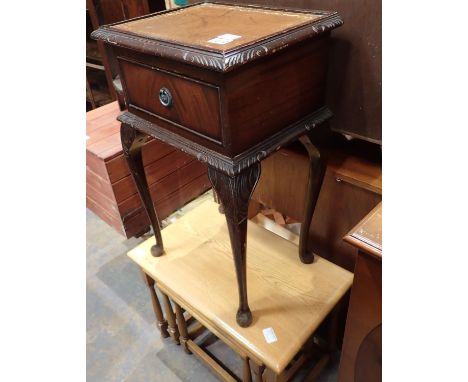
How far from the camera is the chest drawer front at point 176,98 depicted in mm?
659

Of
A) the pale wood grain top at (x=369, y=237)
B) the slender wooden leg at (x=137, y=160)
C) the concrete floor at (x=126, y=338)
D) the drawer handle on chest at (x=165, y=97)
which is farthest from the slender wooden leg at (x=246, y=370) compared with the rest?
the drawer handle on chest at (x=165, y=97)

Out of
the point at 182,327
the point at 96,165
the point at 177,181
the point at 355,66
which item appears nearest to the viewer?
the point at 355,66

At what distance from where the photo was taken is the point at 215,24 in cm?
75

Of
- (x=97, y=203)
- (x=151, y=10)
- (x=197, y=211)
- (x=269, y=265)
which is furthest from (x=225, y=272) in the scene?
(x=151, y=10)

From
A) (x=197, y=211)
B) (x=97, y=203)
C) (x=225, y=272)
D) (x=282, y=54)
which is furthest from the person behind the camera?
(x=97, y=203)

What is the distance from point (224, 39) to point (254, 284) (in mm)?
654

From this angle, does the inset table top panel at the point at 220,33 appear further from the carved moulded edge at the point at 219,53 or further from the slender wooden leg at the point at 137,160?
the slender wooden leg at the point at 137,160

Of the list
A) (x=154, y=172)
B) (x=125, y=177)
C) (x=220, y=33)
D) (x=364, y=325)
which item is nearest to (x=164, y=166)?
(x=154, y=172)

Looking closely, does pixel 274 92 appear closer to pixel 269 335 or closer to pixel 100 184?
pixel 269 335

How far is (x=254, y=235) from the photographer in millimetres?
1183

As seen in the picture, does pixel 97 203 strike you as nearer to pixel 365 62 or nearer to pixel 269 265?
pixel 269 265

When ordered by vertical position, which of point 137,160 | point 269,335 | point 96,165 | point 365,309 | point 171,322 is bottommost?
point 171,322

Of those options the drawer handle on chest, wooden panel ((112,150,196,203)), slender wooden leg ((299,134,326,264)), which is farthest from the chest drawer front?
wooden panel ((112,150,196,203))

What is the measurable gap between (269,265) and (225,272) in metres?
0.13
